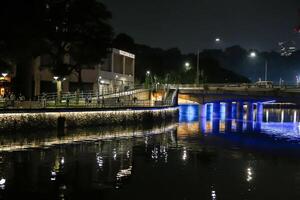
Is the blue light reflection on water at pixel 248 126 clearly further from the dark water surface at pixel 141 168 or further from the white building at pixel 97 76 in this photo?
the white building at pixel 97 76

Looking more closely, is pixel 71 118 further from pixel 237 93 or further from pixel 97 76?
pixel 97 76

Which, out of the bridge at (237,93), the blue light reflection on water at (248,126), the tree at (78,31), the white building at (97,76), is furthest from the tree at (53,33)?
the bridge at (237,93)

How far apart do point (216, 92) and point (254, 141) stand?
43295mm

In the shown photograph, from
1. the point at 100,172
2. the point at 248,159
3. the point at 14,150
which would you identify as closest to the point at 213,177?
the point at 100,172

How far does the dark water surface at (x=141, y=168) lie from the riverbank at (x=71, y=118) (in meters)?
1.86

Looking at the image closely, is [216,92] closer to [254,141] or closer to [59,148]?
[254,141]

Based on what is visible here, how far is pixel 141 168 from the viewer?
31.2 metres

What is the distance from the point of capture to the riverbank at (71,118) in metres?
45.7

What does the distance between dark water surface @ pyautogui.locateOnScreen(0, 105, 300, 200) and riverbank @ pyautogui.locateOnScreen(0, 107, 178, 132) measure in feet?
6.09

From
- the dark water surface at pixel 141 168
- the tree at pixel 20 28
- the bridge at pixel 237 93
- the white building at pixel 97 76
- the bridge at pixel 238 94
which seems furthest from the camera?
the white building at pixel 97 76

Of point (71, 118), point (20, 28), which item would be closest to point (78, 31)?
point (20, 28)

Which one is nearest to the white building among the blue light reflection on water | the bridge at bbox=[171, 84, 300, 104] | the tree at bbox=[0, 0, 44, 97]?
the bridge at bbox=[171, 84, 300, 104]

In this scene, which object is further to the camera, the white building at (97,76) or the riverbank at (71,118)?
the white building at (97,76)

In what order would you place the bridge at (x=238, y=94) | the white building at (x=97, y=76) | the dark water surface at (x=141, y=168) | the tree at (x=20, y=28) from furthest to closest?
the white building at (x=97, y=76) → the bridge at (x=238, y=94) → the tree at (x=20, y=28) → the dark water surface at (x=141, y=168)
